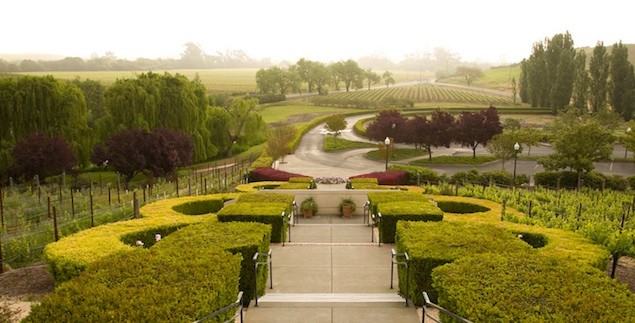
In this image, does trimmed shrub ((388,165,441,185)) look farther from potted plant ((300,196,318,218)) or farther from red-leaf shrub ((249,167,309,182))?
potted plant ((300,196,318,218))

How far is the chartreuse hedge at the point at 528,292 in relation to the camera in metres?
6.76

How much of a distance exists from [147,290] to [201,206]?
46.1 feet

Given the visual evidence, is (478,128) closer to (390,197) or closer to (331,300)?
(390,197)

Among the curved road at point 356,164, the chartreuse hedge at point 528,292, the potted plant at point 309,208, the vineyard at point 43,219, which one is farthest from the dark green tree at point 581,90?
the chartreuse hedge at point 528,292

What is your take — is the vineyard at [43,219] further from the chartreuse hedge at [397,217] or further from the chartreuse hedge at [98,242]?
the chartreuse hedge at [397,217]

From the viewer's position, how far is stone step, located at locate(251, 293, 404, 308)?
32.2ft

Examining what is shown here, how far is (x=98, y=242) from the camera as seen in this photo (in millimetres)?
13000

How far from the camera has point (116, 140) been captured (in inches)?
1377

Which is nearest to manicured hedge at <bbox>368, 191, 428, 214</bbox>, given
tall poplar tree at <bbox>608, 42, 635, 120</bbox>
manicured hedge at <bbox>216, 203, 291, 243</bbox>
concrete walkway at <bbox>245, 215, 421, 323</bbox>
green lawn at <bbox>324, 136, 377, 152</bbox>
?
concrete walkway at <bbox>245, 215, 421, 323</bbox>

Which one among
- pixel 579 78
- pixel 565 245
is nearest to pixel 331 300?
pixel 565 245

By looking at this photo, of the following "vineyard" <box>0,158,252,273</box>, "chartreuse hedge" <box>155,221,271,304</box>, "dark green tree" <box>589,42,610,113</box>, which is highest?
"dark green tree" <box>589,42,610,113</box>

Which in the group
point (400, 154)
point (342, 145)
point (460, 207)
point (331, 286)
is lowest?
point (400, 154)

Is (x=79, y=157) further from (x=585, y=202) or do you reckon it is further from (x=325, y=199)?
(x=585, y=202)

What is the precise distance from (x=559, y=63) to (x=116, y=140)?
2764 inches
